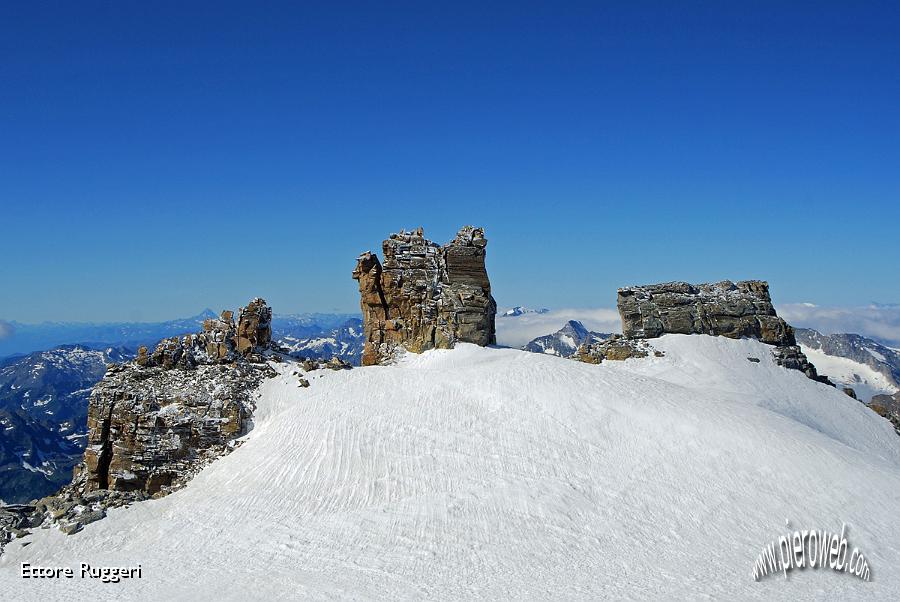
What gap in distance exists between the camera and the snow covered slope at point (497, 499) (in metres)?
19.8

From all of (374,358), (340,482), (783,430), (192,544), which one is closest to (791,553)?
(783,430)

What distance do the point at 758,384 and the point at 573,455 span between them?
23191 millimetres

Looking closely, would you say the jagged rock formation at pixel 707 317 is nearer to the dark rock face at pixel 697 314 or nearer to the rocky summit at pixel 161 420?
the dark rock face at pixel 697 314

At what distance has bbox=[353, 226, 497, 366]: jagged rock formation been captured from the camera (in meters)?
43.7

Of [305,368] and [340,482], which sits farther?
[305,368]

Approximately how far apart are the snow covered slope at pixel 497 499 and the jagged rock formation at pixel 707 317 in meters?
12.9

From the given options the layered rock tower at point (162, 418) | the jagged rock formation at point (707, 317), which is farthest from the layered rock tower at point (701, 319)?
the layered rock tower at point (162, 418)

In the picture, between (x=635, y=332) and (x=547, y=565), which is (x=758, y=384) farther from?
(x=547, y=565)

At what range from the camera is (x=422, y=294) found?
45.1m

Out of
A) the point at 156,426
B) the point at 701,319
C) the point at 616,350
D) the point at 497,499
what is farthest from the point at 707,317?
the point at 156,426

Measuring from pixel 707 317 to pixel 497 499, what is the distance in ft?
113

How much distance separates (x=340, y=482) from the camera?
27750 millimetres

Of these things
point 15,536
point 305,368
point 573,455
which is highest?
point 305,368

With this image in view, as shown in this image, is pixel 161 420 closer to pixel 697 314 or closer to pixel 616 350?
pixel 616 350
